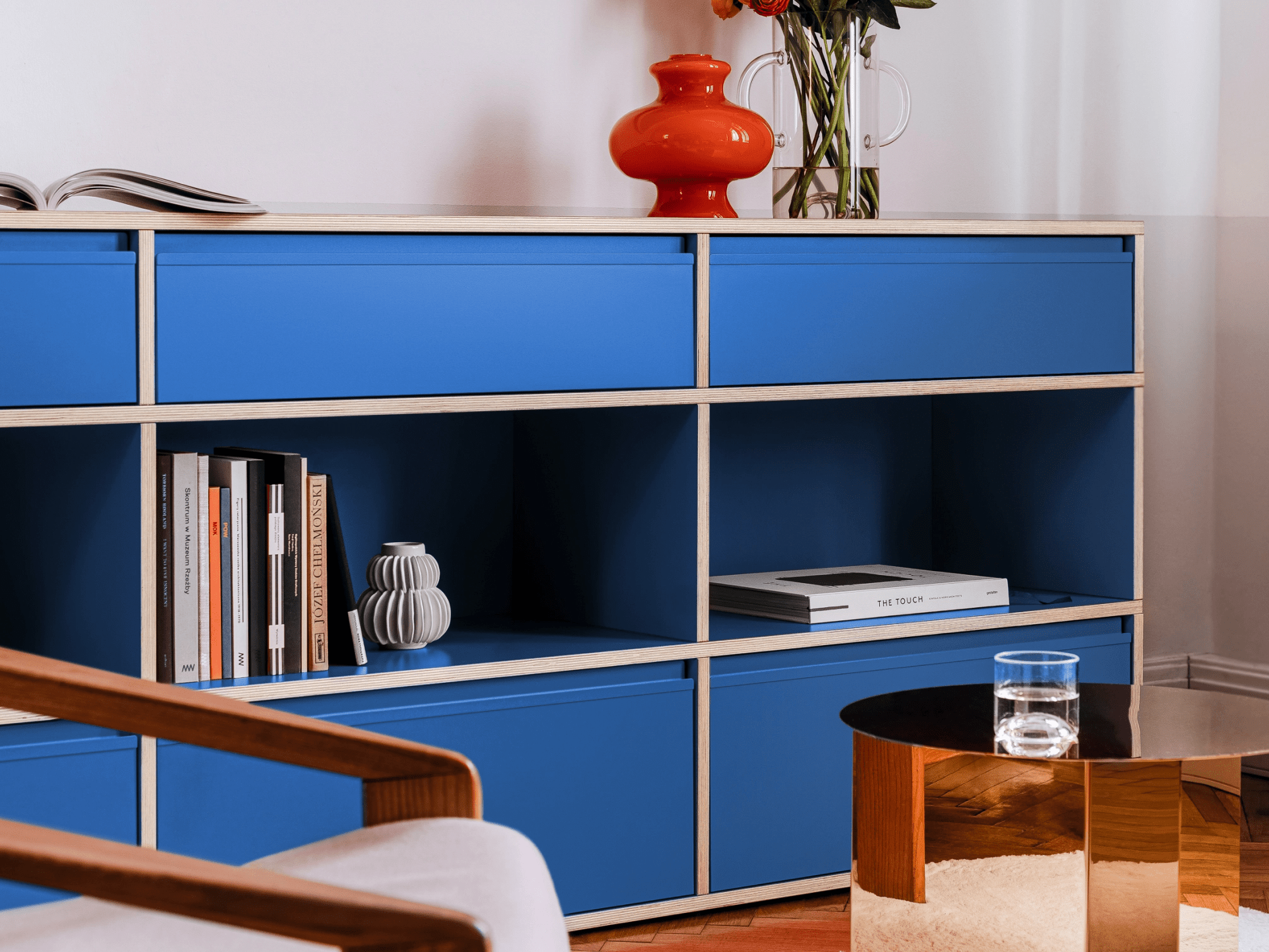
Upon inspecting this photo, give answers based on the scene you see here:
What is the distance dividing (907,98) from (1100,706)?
45.5 inches

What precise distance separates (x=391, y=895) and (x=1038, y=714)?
2.71 feet

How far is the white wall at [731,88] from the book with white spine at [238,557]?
0.52m

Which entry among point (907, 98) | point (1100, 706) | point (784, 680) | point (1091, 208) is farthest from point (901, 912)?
point (1091, 208)

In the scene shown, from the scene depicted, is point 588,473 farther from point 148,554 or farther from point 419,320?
point 148,554

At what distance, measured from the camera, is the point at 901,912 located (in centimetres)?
171

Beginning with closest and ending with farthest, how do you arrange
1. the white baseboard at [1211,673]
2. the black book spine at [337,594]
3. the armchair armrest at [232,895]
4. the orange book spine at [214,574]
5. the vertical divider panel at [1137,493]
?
1. the armchair armrest at [232,895]
2. the orange book spine at [214,574]
3. the black book spine at [337,594]
4. the vertical divider panel at [1137,493]
5. the white baseboard at [1211,673]

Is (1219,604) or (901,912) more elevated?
(1219,604)

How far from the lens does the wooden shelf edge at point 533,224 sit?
1860 millimetres

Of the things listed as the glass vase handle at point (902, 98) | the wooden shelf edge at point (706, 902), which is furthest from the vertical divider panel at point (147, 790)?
the glass vase handle at point (902, 98)

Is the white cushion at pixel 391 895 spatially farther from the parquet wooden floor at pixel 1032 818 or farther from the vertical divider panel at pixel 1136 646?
the vertical divider panel at pixel 1136 646

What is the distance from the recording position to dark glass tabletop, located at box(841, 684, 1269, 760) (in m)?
1.61

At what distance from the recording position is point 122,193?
1883 mm

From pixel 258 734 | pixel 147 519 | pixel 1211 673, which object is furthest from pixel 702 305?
pixel 1211 673

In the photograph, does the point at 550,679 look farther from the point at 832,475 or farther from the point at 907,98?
the point at 907,98
